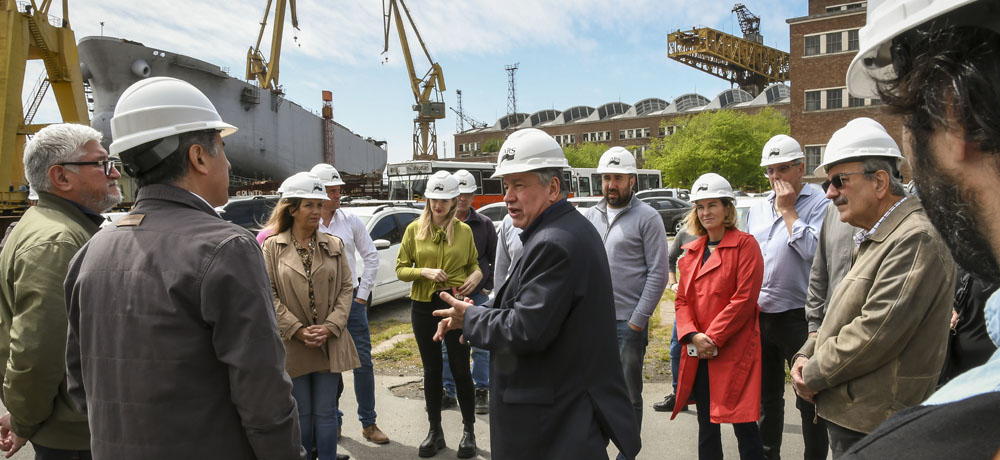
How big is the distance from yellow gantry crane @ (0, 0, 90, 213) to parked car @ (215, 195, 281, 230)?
6.31m

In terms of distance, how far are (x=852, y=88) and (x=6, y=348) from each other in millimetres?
3254

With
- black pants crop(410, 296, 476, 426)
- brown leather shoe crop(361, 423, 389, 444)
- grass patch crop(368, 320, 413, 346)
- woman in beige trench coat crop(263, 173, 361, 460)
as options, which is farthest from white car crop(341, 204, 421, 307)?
woman in beige trench coat crop(263, 173, 361, 460)

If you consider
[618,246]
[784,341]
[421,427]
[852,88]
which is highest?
[852,88]

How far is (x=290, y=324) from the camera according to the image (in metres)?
3.68

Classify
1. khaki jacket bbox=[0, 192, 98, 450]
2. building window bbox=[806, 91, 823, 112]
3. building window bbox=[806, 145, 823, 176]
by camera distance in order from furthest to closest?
building window bbox=[806, 145, 823, 176] → building window bbox=[806, 91, 823, 112] → khaki jacket bbox=[0, 192, 98, 450]

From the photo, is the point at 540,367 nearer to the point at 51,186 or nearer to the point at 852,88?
the point at 852,88

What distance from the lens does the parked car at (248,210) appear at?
39.7 ft

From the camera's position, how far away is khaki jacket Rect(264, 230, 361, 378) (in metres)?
3.72

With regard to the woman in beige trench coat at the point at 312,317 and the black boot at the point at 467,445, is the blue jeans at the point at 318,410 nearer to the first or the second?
the woman in beige trench coat at the point at 312,317

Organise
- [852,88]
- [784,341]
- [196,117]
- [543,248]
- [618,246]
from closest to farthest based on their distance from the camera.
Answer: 1. [852,88]
2. [196,117]
3. [543,248]
4. [784,341]
5. [618,246]

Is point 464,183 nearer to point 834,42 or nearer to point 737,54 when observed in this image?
point 834,42

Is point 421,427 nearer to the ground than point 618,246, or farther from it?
nearer to the ground

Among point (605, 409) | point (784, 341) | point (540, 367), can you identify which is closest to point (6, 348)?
point (540, 367)

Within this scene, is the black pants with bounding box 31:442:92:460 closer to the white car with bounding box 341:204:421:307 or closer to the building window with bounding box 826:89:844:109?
the white car with bounding box 341:204:421:307
